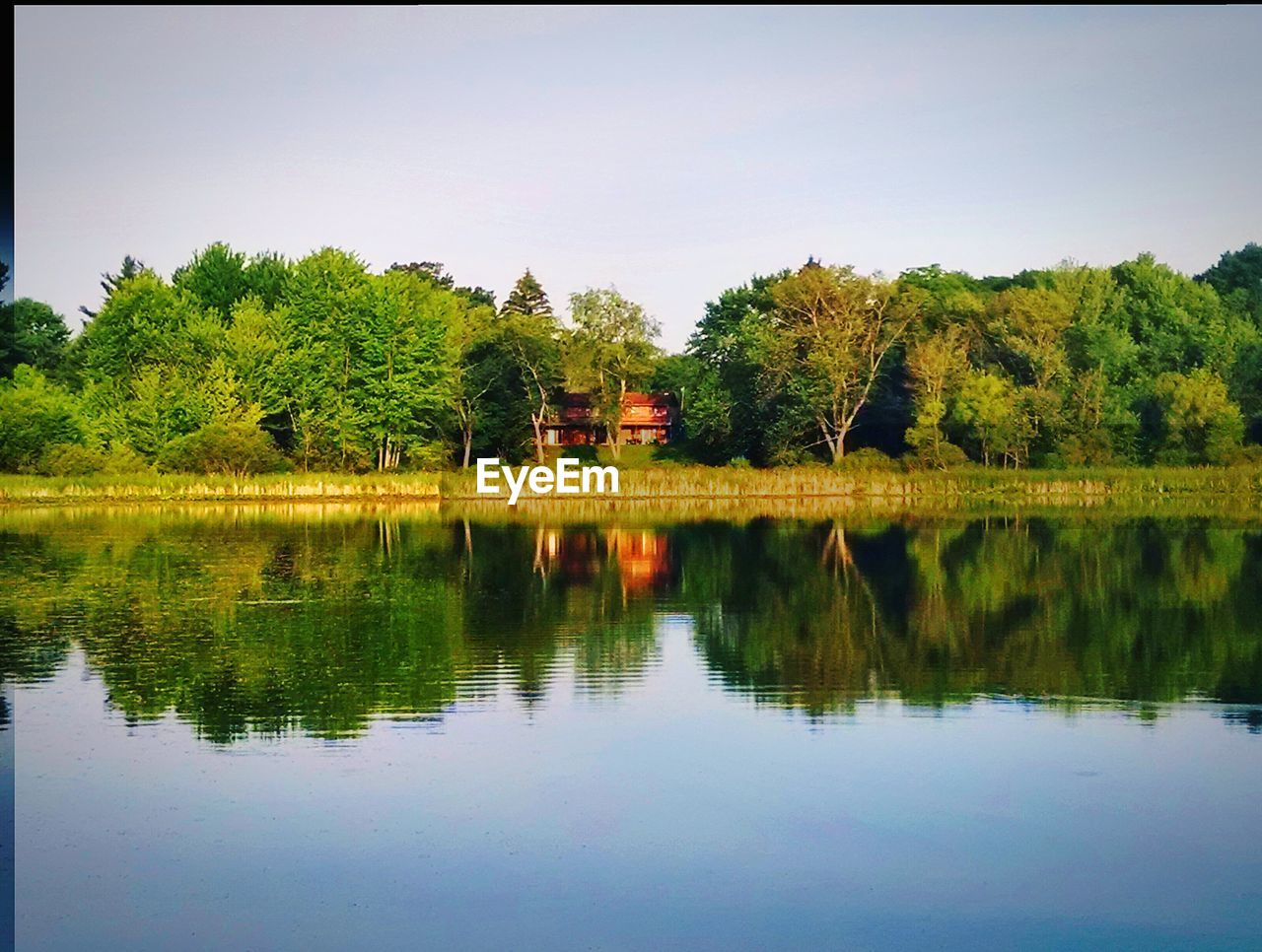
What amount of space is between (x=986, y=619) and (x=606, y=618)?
5090 millimetres

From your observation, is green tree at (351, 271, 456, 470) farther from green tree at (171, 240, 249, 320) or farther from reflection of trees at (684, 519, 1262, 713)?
reflection of trees at (684, 519, 1262, 713)

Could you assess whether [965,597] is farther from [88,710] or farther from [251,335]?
[251,335]

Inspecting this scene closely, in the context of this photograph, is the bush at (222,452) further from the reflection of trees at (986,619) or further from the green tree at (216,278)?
the reflection of trees at (986,619)

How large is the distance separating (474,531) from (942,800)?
27.6 metres

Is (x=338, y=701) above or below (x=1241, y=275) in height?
below

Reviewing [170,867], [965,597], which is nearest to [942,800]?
[170,867]

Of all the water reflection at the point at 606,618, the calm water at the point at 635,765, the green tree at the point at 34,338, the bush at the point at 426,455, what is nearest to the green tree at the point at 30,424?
the green tree at the point at 34,338

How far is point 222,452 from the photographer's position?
55625 mm

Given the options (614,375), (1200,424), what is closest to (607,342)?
(614,375)

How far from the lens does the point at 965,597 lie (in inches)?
853

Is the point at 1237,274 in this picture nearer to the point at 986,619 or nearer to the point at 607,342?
the point at 607,342

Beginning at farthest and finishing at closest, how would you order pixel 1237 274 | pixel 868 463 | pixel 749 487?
1. pixel 1237 274
2. pixel 868 463
3. pixel 749 487

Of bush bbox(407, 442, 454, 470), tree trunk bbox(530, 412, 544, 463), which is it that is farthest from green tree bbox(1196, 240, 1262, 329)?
bush bbox(407, 442, 454, 470)

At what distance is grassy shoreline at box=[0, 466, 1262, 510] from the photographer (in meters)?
50.3
